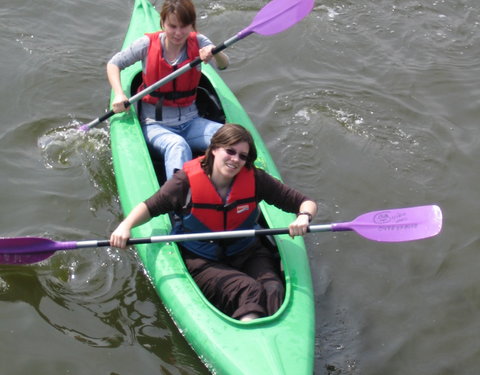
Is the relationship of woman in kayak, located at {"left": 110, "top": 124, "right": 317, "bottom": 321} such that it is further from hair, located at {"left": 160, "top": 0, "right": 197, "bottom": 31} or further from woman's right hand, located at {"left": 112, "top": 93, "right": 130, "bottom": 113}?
woman's right hand, located at {"left": 112, "top": 93, "right": 130, "bottom": 113}

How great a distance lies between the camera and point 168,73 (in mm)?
4934

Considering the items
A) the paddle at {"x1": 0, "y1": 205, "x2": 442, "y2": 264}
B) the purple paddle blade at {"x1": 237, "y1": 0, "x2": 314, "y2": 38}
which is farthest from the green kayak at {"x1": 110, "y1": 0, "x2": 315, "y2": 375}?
the purple paddle blade at {"x1": 237, "y1": 0, "x2": 314, "y2": 38}

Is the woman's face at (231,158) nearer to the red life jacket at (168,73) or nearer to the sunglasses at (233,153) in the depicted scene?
the sunglasses at (233,153)

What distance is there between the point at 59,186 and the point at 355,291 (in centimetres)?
226

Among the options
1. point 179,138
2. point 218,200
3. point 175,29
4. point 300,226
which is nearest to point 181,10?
point 175,29

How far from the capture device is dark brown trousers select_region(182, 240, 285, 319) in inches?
147

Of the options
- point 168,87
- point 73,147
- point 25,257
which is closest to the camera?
point 25,257

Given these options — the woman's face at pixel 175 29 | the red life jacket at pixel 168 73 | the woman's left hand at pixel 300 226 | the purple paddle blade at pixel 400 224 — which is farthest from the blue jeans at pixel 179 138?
the purple paddle blade at pixel 400 224

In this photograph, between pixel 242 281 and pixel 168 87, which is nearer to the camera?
pixel 242 281

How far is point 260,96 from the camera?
6.49m

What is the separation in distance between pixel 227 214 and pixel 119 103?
1.48 meters

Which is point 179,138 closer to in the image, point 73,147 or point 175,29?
point 175,29

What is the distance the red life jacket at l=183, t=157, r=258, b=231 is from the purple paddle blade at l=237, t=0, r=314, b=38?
5.93 feet

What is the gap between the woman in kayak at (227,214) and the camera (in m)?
3.74
